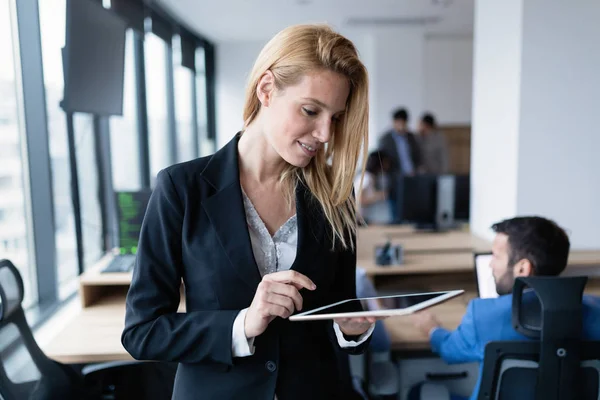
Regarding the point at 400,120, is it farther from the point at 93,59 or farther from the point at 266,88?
the point at 266,88

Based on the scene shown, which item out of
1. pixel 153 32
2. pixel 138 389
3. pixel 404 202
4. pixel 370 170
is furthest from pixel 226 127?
pixel 138 389

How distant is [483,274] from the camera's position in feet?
6.89

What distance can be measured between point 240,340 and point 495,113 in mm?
2421

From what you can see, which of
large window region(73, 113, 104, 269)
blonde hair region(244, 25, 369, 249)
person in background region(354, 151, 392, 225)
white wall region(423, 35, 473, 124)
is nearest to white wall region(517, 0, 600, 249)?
person in background region(354, 151, 392, 225)

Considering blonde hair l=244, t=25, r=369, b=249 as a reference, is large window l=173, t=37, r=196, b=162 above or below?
above

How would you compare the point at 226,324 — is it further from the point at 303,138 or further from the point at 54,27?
the point at 54,27

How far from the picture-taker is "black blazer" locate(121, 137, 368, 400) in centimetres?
98

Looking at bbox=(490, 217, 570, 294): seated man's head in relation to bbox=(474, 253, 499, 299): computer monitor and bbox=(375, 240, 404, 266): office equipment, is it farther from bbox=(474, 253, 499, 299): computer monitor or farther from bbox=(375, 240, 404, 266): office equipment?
bbox=(375, 240, 404, 266): office equipment

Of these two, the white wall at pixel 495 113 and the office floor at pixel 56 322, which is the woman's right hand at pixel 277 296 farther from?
the white wall at pixel 495 113

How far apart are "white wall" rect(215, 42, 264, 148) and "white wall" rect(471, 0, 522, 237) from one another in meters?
5.09

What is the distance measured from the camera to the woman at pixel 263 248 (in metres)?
0.98

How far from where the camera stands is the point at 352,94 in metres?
1.11

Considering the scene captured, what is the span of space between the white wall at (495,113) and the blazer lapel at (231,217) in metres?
2.07

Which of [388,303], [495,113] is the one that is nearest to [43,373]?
[388,303]
